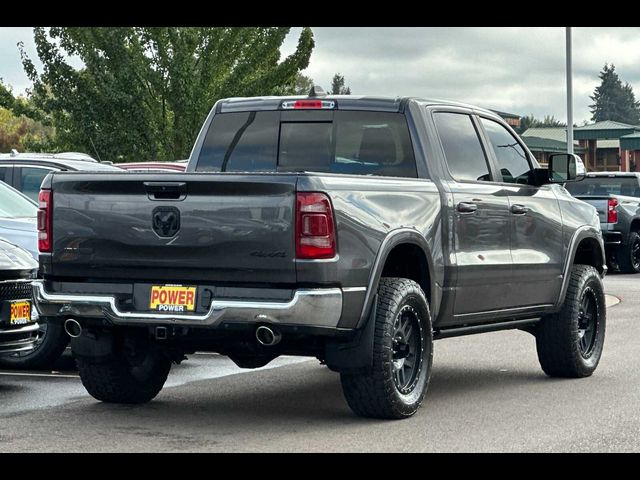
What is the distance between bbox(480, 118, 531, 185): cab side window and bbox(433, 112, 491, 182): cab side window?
0.27 meters

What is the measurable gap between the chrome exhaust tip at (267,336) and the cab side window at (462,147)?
225cm

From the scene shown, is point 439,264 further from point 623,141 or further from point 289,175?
point 623,141

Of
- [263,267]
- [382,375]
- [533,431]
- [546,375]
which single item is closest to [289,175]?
[263,267]

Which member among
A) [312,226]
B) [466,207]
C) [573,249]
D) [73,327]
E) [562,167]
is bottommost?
[73,327]

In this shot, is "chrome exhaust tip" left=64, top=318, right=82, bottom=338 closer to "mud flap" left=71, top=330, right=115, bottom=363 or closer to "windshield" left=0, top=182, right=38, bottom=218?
"mud flap" left=71, top=330, right=115, bottom=363

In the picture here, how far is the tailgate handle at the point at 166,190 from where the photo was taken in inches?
324

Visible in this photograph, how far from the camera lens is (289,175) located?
797 centimetres

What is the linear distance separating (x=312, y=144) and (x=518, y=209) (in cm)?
165

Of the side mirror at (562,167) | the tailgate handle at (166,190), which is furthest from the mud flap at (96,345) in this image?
the side mirror at (562,167)

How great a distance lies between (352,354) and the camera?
27.1ft

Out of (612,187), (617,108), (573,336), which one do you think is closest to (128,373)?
(573,336)

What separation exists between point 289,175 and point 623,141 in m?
91.2

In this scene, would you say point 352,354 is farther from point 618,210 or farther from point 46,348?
point 618,210

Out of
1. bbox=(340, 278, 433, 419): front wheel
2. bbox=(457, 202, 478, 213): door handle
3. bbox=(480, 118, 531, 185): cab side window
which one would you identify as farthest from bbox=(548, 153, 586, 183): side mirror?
bbox=(340, 278, 433, 419): front wheel
